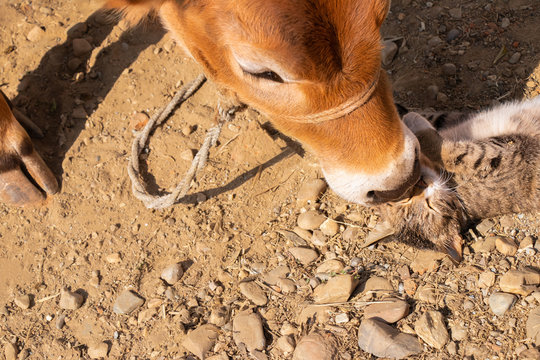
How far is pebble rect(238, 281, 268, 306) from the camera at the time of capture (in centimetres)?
340

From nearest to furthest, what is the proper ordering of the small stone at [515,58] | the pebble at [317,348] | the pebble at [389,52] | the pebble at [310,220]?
the pebble at [317,348], the pebble at [310,220], the small stone at [515,58], the pebble at [389,52]

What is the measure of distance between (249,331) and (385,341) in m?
0.85

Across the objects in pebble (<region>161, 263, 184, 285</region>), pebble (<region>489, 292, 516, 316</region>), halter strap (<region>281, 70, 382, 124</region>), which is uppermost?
halter strap (<region>281, 70, 382, 124</region>)

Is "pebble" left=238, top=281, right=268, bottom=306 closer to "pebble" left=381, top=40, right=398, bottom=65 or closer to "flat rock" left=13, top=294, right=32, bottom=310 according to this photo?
"flat rock" left=13, top=294, right=32, bottom=310

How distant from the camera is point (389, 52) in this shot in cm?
441

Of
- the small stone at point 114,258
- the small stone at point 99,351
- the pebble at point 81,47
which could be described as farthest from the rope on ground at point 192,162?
the pebble at point 81,47

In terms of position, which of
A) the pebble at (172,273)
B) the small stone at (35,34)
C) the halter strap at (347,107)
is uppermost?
the small stone at (35,34)

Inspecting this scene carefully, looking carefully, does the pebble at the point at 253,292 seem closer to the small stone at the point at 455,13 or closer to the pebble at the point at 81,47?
the pebble at the point at 81,47

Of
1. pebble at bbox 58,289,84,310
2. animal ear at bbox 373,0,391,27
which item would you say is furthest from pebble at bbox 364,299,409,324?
pebble at bbox 58,289,84,310

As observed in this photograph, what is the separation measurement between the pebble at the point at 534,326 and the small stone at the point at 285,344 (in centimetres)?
136

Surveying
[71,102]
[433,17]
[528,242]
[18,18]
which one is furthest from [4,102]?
[528,242]

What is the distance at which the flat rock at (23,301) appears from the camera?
369 centimetres

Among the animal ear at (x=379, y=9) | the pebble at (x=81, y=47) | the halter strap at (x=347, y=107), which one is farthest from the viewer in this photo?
the pebble at (x=81, y=47)

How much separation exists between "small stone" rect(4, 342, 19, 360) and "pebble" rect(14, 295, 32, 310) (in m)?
0.27
